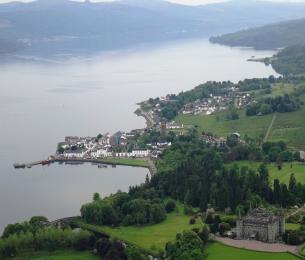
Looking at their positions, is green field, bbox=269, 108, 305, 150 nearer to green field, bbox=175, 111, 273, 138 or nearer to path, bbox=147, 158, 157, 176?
green field, bbox=175, 111, 273, 138

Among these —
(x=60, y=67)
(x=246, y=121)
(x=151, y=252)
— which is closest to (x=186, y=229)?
(x=151, y=252)

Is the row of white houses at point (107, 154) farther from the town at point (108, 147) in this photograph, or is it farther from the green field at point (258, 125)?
the green field at point (258, 125)

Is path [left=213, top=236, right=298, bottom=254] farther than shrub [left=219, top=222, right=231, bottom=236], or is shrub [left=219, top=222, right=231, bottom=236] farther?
shrub [left=219, top=222, right=231, bottom=236]

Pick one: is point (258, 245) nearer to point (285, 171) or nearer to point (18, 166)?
point (285, 171)

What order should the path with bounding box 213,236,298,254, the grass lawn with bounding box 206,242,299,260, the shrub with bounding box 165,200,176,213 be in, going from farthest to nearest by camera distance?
the shrub with bounding box 165,200,176,213 < the path with bounding box 213,236,298,254 < the grass lawn with bounding box 206,242,299,260

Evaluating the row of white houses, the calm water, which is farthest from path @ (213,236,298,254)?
the row of white houses

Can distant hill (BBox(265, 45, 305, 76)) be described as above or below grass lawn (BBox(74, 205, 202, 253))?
above

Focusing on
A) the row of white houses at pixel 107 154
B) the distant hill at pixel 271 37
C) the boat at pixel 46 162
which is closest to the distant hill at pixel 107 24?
the distant hill at pixel 271 37
